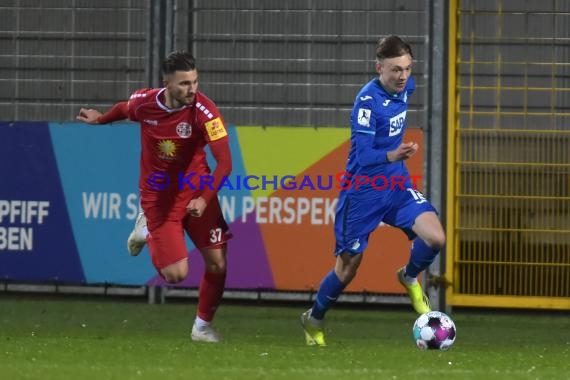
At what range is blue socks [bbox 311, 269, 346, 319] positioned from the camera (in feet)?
34.0

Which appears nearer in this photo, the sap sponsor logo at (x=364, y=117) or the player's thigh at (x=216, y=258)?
the sap sponsor logo at (x=364, y=117)

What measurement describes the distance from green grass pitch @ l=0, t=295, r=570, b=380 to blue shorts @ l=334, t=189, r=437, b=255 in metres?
0.69

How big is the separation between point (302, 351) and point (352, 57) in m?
4.34

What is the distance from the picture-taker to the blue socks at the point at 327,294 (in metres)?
10.4

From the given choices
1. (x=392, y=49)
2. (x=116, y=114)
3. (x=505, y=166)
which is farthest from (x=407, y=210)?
(x=505, y=166)

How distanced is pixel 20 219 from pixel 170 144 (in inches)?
129

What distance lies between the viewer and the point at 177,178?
10.7 m

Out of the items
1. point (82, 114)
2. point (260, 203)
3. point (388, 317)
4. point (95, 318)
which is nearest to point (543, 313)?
point (388, 317)

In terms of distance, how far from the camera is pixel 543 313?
13305mm

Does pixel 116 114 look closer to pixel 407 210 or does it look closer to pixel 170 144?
pixel 170 144

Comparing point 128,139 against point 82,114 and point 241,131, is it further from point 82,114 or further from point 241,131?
point 82,114

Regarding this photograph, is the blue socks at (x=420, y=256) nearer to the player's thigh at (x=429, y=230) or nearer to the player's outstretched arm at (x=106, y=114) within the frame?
the player's thigh at (x=429, y=230)

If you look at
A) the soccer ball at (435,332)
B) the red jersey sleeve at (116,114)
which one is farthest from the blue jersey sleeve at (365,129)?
the red jersey sleeve at (116,114)

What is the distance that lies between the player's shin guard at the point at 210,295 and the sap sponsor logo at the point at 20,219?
315cm
